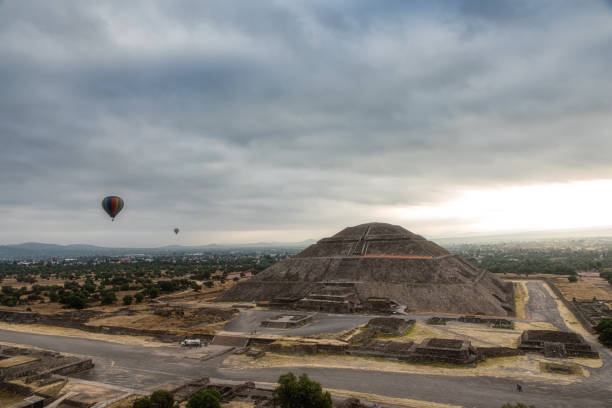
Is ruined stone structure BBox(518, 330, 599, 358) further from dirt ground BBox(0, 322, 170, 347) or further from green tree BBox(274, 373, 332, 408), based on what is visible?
dirt ground BBox(0, 322, 170, 347)

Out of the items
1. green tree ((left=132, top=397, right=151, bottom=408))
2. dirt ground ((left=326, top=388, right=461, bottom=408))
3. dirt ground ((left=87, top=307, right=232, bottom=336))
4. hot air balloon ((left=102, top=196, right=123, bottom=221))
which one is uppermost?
hot air balloon ((left=102, top=196, right=123, bottom=221))

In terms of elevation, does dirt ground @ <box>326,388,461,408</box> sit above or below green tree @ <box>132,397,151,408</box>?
below

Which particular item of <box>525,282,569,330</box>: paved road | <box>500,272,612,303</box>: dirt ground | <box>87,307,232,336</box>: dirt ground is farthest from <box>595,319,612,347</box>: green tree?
<box>87,307,232,336</box>: dirt ground

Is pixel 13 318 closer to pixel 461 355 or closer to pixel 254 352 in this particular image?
pixel 254 352

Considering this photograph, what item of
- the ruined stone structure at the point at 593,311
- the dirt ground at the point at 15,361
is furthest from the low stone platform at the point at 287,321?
the ruined stone structure at the point at 593,311

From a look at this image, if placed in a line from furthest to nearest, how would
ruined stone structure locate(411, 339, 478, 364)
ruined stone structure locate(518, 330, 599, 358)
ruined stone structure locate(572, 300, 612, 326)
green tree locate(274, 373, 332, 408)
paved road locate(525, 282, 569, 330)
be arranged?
paved road locate(525, 282, 569, 330) → ruined stone structure locate(572, 300, 612, 326) → ruined stone structure locate(518, 330, 599, 358) → ruined stone structure locate(411, 339, 478, 364) → green tree locate(274, 373, 332, 408)

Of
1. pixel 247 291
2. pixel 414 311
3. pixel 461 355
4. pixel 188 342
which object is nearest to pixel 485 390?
pixel 461 355
